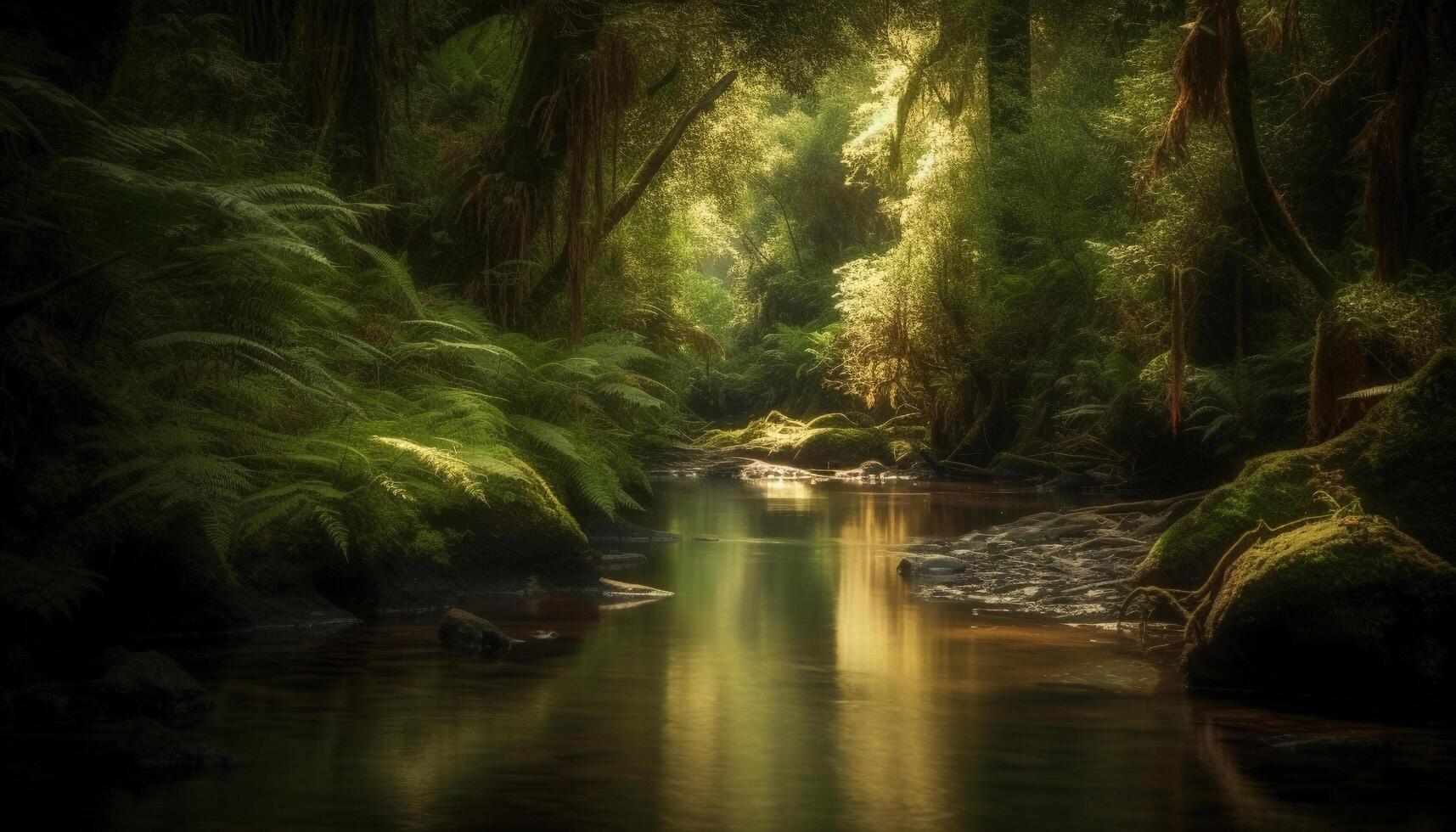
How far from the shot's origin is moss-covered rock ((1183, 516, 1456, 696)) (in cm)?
673

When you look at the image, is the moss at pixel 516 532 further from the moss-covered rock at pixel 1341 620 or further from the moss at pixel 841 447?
the moss at pixel 841 447

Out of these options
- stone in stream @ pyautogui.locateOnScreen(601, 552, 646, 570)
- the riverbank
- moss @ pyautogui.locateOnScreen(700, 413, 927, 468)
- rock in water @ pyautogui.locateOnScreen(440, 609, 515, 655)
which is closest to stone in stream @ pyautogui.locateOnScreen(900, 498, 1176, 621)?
the riverbank

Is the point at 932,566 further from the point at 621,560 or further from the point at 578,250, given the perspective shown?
the point at 578,250

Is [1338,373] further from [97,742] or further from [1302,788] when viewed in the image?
[97,742]

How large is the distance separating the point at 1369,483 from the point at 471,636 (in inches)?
213

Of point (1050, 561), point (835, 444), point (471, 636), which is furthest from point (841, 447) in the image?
point (471, 636)

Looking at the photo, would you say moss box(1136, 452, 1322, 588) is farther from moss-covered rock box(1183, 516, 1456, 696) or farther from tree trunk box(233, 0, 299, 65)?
tree trunk box(233, 0, 299, 65)

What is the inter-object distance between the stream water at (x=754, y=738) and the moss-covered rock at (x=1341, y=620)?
389 mm

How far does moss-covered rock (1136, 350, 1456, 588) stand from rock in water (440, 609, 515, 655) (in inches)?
169

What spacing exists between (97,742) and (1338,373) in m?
8.41

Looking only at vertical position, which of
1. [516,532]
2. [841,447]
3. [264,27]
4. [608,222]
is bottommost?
[516,532]

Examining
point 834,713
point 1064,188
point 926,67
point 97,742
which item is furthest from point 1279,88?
point 97,742

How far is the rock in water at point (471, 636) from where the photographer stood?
7.96m

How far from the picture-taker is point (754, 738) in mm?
6230
